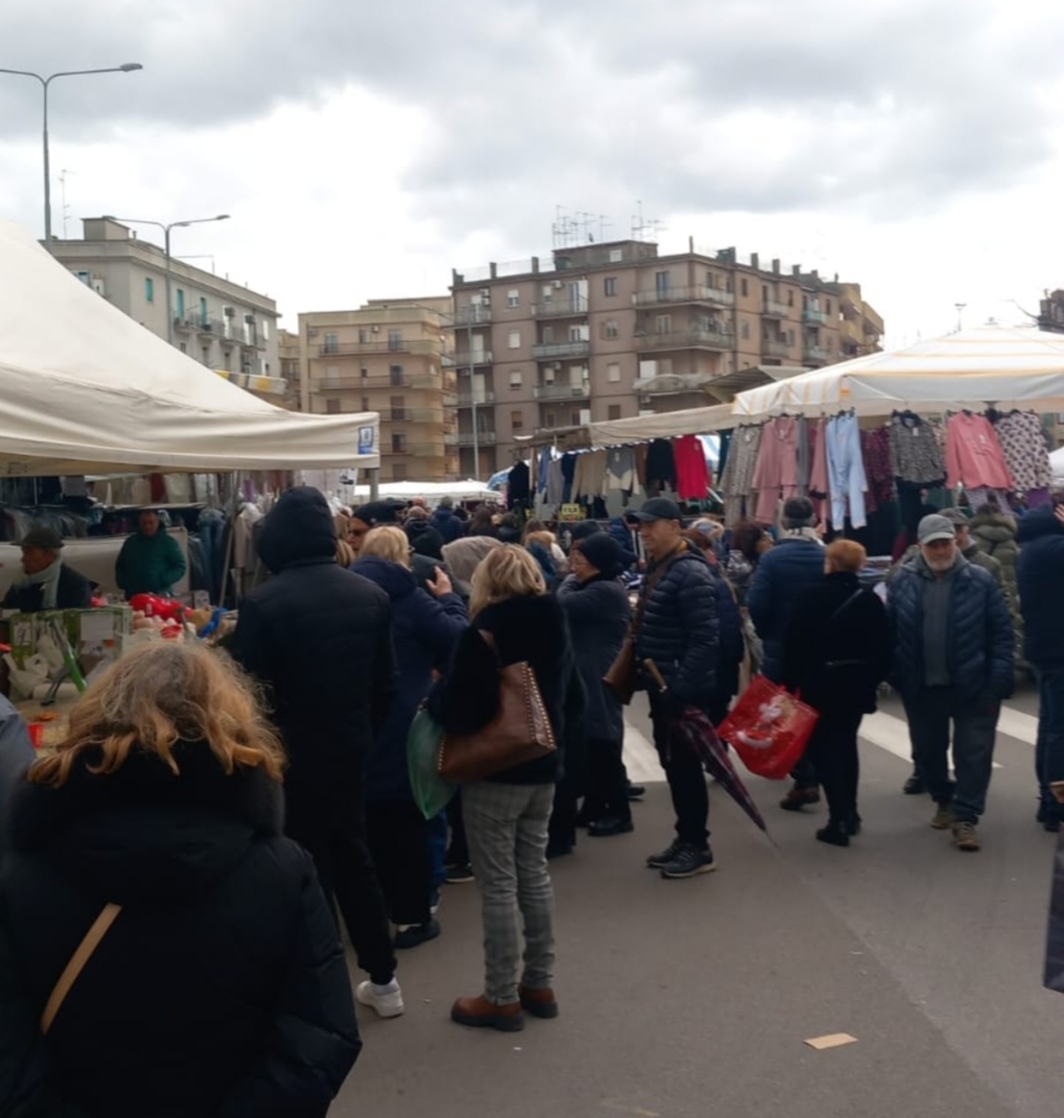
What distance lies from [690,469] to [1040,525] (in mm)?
7998

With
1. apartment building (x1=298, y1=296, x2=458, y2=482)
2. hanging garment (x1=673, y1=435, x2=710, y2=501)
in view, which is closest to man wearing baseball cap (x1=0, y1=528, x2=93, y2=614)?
hanging garment (x1=673, y1=435, x2=710, y2=501)

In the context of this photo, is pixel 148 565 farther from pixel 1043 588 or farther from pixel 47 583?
pixel 1043 588

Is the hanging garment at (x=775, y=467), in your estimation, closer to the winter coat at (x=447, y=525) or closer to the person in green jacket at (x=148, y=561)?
the winter coat at (x=447, y=525)

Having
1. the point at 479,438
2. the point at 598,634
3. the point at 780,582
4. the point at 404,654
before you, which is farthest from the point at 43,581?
the point at 479,438

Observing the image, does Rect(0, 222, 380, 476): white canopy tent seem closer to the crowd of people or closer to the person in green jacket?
the crowd of people

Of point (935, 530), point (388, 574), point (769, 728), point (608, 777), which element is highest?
point (935, 530)

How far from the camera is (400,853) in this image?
5.24 m

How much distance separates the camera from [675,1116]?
12.6 feet

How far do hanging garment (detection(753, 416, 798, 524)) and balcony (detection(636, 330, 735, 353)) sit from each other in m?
71.9

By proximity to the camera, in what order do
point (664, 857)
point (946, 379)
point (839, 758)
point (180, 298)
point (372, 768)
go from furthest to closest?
point (180, 298) → point (946, 379) → point (839, 758) → point (664, 857) → point (372, 768)

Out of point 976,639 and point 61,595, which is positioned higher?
point 61,595

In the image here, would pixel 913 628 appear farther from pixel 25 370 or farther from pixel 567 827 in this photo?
pixel 25 370

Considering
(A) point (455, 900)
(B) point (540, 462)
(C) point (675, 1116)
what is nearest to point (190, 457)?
(A) point (455, 900)

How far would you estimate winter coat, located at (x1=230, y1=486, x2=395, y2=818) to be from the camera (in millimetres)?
4355
